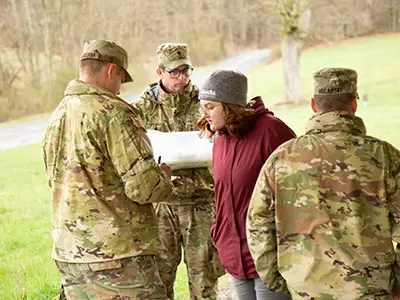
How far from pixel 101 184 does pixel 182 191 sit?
795mm

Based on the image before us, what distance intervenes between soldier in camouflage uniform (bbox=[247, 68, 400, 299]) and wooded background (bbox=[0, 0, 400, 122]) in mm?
4033

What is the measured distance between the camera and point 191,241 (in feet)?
9.96

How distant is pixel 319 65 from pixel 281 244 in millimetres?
11736

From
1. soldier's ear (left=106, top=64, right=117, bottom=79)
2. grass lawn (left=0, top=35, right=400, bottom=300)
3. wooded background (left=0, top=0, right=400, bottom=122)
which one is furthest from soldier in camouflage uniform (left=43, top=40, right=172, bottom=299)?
wooded background (left=0, top=0, right=400, bottom=122)

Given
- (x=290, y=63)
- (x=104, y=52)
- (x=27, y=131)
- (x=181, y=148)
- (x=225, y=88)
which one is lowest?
(x=290, y=63)

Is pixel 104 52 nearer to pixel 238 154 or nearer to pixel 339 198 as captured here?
pixel 238 154

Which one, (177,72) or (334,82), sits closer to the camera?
(334,82)

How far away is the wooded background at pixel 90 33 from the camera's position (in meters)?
6.05

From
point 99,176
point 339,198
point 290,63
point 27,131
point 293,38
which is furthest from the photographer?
point 290,63

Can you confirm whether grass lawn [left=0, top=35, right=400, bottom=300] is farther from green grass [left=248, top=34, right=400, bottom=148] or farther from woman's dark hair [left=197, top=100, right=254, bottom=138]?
woman's dark hair [left=197, top=100, right=254, bottom=138]

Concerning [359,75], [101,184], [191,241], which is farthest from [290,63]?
[101,184]

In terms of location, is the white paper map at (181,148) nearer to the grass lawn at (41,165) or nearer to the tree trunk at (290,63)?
the grass lawn at (41,165)

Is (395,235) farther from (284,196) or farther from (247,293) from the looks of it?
(247,293)

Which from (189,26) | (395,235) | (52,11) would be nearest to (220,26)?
(189,26)
